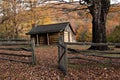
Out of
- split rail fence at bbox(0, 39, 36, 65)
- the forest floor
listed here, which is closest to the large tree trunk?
split rail fence at bbox(0, 39, 36, 65)

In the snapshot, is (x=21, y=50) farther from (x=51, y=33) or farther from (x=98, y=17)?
(x=51, y=33)

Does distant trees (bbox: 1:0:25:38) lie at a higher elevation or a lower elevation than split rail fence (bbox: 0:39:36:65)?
higher

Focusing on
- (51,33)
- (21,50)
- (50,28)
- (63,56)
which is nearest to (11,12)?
(50,28)

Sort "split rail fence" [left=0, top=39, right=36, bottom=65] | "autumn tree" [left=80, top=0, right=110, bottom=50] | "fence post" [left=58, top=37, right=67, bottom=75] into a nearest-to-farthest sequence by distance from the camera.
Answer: "fence post" [left=58, top=37, right=67, bottom=75] → "split rail fence" [left=0, top=39, right=36, bottom=65] → "autumn tree" [left=80, top=0, right=110, bottom=50]

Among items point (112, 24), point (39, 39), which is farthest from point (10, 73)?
point (112, 24)

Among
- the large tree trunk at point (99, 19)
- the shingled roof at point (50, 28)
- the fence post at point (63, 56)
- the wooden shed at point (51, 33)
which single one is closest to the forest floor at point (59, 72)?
the fence post at point (63, 56)

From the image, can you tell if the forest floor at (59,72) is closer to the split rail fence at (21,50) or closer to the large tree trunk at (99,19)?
the split rail fence at (21,50)

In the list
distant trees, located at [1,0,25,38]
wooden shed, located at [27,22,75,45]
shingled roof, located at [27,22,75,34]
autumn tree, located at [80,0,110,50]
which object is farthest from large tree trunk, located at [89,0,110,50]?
distant trees, located at [1,0,25,38]

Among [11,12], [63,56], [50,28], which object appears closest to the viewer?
[63,56]

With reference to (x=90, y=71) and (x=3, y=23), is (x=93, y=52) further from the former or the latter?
(x=3, y=23)

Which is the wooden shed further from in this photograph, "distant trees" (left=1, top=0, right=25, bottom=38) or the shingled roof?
"distant trees" (left=1, top=0, right=25, bottom=38)

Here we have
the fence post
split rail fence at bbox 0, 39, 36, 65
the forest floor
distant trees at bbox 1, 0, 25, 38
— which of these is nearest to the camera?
the forest floor

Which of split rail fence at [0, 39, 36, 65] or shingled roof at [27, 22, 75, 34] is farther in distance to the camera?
shingled roof at [27, 22, 75, 34]

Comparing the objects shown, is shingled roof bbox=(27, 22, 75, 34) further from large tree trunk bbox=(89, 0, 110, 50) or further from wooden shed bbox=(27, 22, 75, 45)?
large tree trunk bbox=(89, 0, 110, 50)
